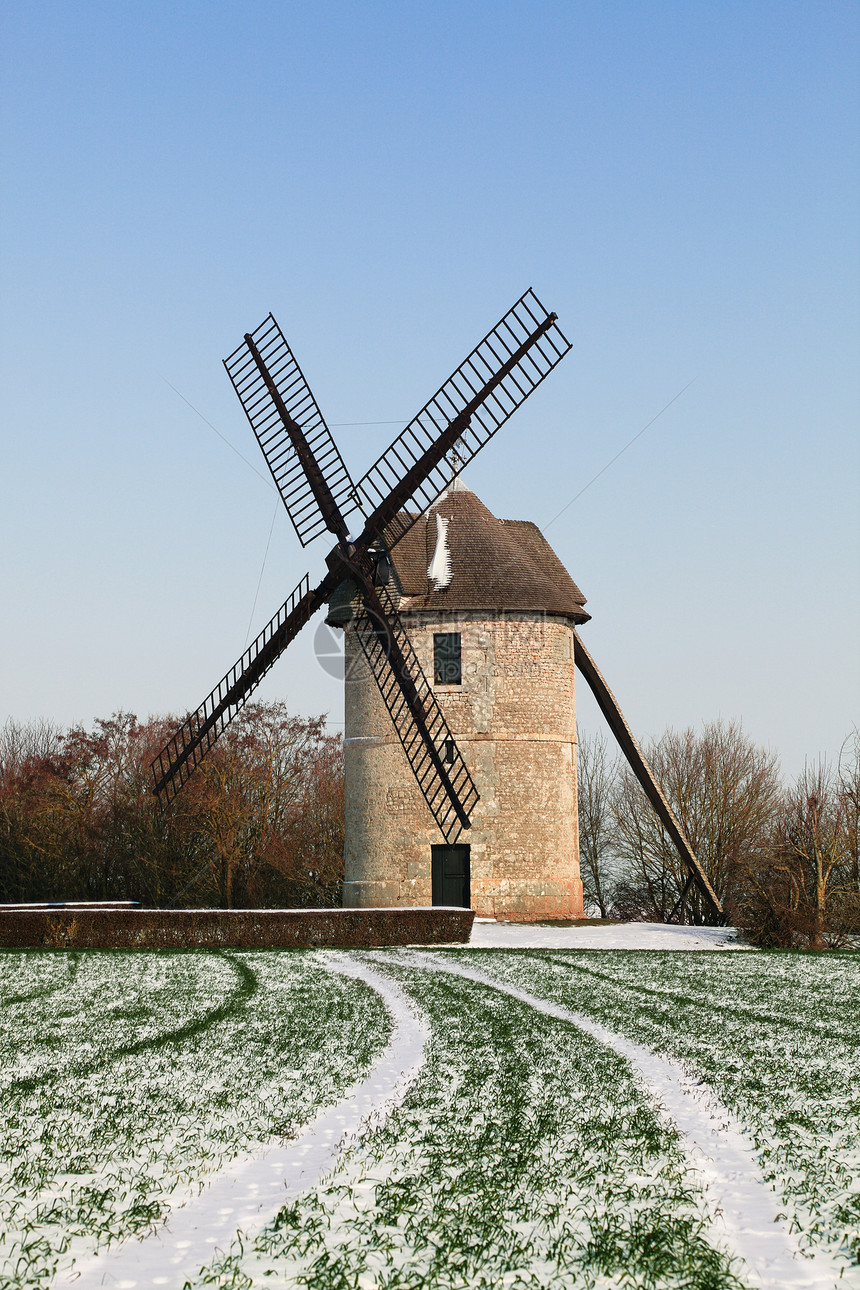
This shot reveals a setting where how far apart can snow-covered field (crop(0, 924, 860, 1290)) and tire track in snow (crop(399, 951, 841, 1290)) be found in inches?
0.6

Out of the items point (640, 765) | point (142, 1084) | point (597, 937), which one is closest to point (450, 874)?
point (597, 937)

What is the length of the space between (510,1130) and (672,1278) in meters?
2.18

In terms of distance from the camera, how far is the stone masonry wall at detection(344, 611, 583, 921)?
2655 cm

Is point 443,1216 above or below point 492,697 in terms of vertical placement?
below

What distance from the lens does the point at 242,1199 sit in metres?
5.40

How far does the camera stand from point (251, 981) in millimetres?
14727

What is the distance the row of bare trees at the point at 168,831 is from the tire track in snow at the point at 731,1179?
29.9 meters

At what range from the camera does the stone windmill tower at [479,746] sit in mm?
26578

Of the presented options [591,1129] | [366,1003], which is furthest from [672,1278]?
[366,1003]

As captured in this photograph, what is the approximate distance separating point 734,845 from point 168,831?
57.2ft

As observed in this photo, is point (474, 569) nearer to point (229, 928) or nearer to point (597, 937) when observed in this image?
point (597, 937)

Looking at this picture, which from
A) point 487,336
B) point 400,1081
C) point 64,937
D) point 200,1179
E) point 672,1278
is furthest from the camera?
point 487,336

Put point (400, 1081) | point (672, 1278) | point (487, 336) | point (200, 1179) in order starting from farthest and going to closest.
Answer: point (487, 336) → point (400, 1081) → point (200, 1179) → point (672, 1278)

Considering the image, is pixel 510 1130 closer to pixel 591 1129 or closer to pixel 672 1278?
pixel 591 1129
